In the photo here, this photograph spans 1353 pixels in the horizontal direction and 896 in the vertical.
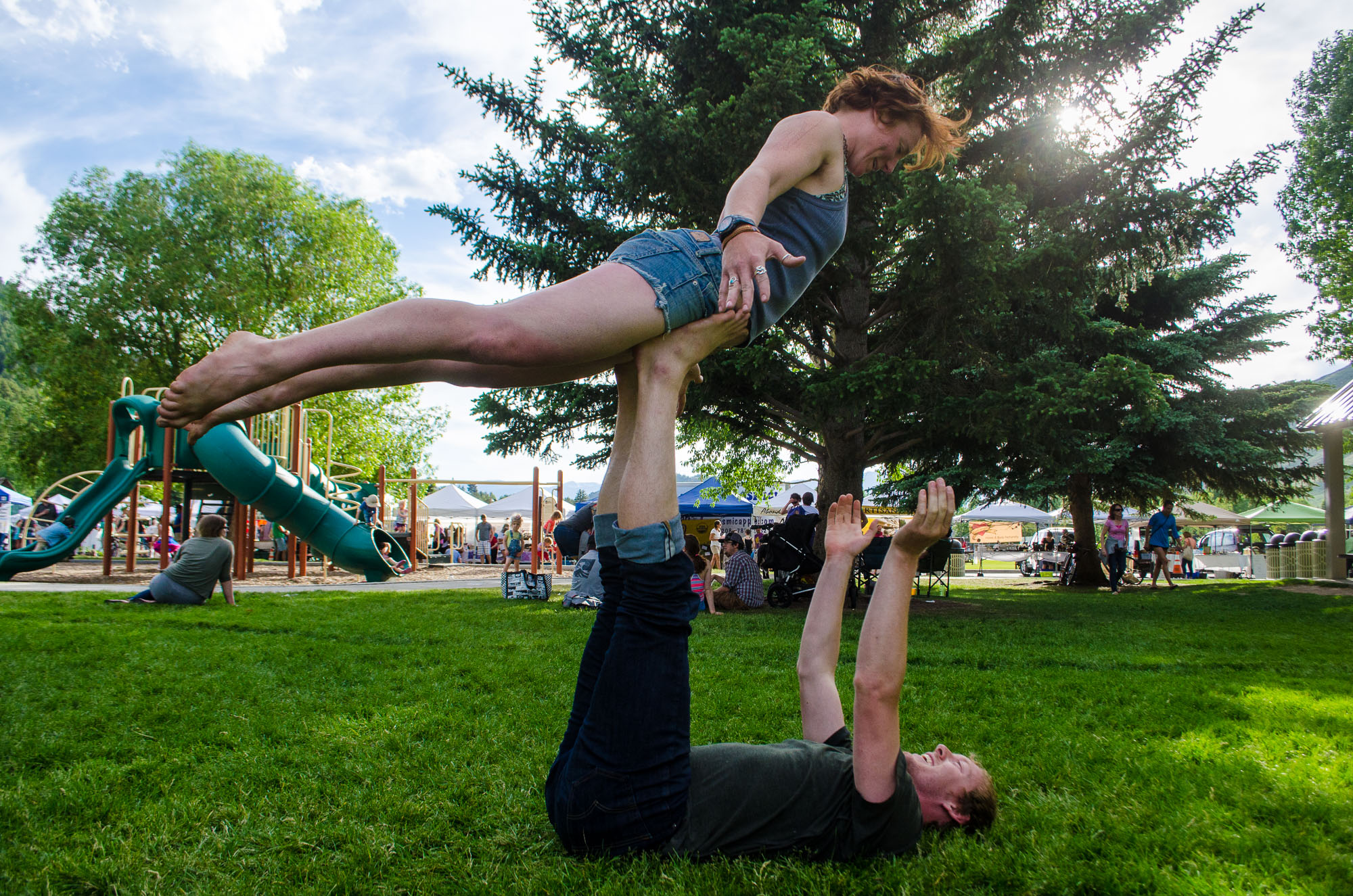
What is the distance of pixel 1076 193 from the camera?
454 inches

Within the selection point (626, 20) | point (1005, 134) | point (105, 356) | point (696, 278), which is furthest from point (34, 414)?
point (696, 278)

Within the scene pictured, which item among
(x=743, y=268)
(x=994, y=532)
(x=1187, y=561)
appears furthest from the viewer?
(x=994, y=532)

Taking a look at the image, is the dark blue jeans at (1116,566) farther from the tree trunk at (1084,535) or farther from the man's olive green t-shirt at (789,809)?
the man's olive green t-shirt at (789,809)

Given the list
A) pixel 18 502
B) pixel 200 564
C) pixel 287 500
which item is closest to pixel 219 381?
pixel 200 564

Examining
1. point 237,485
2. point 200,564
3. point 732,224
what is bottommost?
point 200,564

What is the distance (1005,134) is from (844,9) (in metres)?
3.18

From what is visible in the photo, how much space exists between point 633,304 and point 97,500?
13557mm

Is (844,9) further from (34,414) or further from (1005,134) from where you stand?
→ (34,414)

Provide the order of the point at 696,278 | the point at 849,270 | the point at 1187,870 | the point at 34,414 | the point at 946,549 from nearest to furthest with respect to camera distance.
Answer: the point at 1187,870
the point at 696,278
the point at 849,270
the point at 946,549
the point at 34,414

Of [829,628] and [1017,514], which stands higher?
[829,628]

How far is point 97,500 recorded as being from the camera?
491 inches

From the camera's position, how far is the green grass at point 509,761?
2158 mm

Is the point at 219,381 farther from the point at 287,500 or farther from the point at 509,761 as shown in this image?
the point at 287,500

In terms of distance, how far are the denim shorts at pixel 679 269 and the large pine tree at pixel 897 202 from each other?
754 cm
